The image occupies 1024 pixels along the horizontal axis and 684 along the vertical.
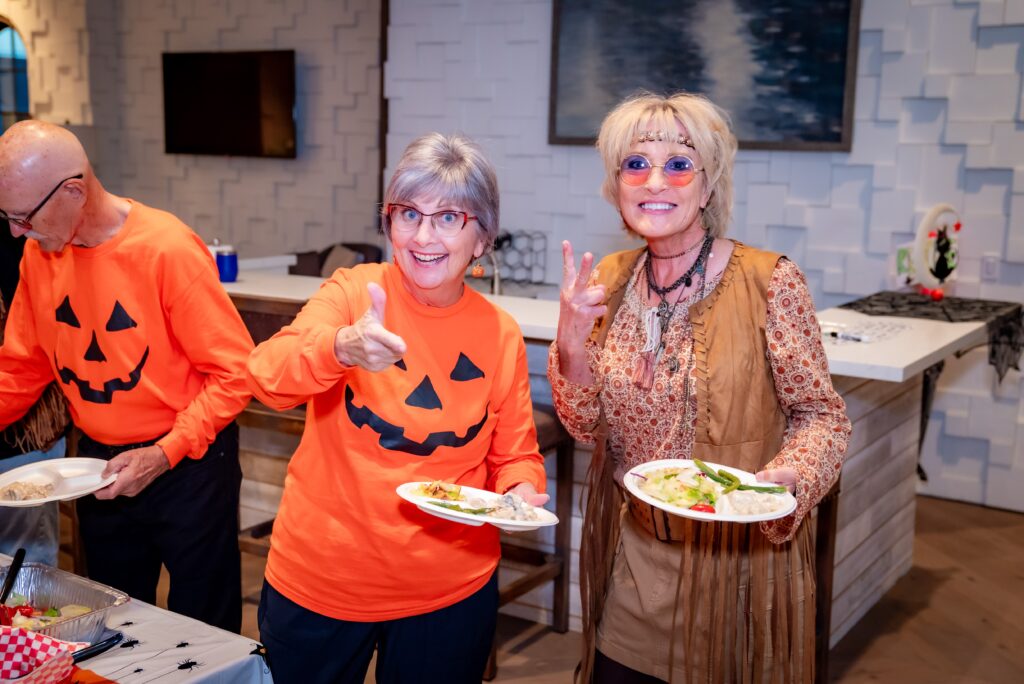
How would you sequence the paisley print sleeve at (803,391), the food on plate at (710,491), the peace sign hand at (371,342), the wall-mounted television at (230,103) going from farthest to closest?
the wall-mounted television at (230,103) < the paisley print sleeve at (803,391) < the food on plate at (710,491) < the peace sign hand at (371,342)

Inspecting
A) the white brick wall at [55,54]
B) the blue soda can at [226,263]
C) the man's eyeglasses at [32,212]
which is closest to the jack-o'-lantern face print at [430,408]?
the man's eyeglasses at [32,212]

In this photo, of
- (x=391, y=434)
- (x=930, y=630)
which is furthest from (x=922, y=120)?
(x=391, y=434)

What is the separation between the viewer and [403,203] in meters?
1.74

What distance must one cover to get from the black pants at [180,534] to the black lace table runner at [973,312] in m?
2.61

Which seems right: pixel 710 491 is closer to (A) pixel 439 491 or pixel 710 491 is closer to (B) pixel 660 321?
(B) pixel 660 321

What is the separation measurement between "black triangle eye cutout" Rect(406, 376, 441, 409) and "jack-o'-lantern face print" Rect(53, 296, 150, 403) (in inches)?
30.8

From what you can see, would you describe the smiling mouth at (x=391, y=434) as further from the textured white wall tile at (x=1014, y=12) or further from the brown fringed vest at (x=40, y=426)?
the textured white wall tile at (x=1014, y=12)

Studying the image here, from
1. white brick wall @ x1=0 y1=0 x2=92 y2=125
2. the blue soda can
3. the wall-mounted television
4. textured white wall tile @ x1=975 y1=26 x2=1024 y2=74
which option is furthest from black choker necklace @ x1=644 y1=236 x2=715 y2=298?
white brick wall @ x1=0 y1=0 x2=92 y2=125

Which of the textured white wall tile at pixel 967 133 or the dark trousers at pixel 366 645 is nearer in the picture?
the dark trousers at pixel 366 645

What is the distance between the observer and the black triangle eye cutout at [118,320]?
2.21 metres

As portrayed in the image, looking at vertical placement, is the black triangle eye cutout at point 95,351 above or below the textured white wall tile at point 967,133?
below

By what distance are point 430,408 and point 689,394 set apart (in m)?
0.53

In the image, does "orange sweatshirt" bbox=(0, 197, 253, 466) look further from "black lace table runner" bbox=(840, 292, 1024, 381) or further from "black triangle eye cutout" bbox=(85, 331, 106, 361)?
"black lace table runner" bbox=(840, 292, 1024, 381)

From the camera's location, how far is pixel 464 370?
5.99 ft
